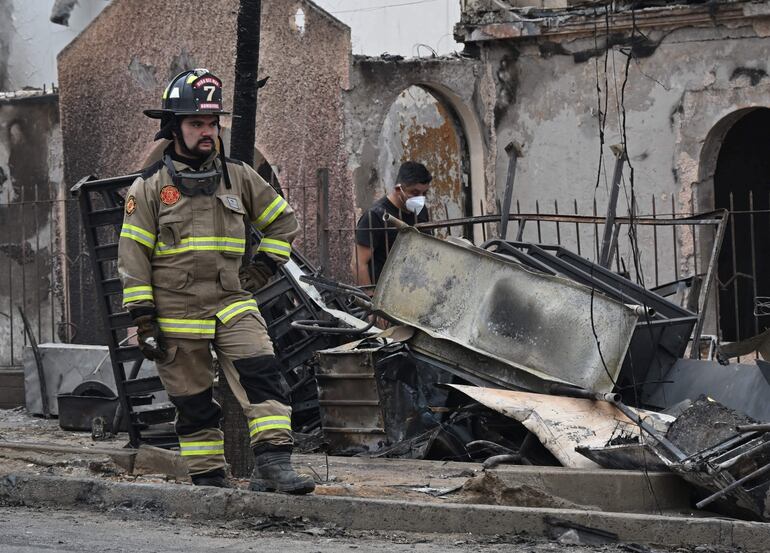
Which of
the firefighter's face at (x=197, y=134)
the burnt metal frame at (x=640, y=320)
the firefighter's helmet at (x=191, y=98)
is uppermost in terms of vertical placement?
the firefighter's helmet at (x=191, y=98)

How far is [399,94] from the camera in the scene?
13992mm

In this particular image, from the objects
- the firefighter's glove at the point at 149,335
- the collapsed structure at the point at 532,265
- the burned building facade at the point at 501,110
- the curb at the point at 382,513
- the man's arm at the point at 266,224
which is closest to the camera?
the curb at the point at 382,513

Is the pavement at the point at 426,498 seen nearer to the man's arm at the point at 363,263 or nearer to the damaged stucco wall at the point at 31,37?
the man's arm at the point at 363,263

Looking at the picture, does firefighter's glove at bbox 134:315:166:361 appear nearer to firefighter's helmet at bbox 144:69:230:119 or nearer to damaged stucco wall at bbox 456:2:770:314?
firefighter's helmet at bbox 144:69:230:119

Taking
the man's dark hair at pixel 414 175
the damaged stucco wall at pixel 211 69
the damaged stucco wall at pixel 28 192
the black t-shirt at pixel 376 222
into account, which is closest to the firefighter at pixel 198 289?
the black t-shirt at pixel 376 222

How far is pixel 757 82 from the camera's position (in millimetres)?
12914

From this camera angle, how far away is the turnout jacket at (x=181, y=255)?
651 centimetres

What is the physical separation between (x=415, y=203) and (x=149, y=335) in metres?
3.78

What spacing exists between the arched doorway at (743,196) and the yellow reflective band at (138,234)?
9.09 m

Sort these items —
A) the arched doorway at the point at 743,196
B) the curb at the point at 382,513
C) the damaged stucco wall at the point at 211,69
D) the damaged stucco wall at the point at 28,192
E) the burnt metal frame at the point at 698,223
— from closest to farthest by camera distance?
the curb at the point at 382,513
the burnt metal frame at the point at 698,223
the damaged stucco wall at the point at 211,69
the arched doorway at the point at 743,196
the damaged stucco wall at the point at 28,192

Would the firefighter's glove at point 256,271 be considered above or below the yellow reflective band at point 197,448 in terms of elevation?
above

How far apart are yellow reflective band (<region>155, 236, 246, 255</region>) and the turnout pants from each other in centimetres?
34

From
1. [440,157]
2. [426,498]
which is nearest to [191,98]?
[426,498]

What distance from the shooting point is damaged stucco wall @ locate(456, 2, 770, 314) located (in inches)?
512
